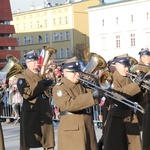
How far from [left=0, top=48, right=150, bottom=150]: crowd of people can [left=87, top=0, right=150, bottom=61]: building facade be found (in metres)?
53.0

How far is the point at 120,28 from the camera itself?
221ft

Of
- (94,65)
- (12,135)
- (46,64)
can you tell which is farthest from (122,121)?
(12,135)

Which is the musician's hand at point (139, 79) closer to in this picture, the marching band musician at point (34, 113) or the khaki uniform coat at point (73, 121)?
the khaki uniform coat at point (73, 121)

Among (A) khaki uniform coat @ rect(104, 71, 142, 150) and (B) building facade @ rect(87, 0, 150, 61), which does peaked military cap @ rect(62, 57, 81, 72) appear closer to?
(A) khaki uniform coat @ rect(104, 71, 142, 150)

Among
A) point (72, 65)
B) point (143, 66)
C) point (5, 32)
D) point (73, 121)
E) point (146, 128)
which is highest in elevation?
point (5, 32)

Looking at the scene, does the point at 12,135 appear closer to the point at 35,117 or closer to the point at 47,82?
the point at 35,117

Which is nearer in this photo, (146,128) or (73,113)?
(73,113)

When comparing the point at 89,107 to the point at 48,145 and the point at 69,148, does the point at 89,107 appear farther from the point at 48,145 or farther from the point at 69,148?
the point at 48,145

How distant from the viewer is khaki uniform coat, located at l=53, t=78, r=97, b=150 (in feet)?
24.6

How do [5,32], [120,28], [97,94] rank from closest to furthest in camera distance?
[97,94] < [120,28] < [5,32]

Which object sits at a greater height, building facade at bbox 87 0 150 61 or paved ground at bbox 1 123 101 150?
building facade at bbox 87 0 150 61

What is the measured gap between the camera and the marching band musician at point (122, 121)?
831 centimetres

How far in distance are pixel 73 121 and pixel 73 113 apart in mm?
113

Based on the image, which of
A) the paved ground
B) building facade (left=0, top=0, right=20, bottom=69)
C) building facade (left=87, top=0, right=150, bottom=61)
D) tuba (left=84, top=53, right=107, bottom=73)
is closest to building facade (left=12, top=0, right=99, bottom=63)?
building facade (left=0, top=0, right=20, bottom=69)
